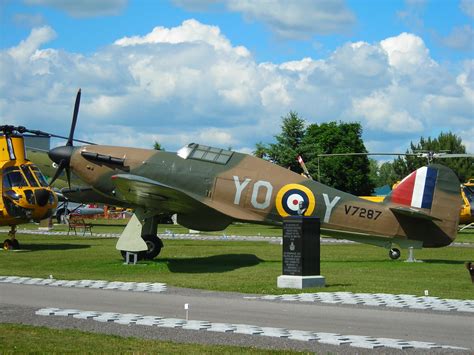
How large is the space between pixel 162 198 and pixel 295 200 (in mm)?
4188

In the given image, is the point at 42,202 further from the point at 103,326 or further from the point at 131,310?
the point at 103,326

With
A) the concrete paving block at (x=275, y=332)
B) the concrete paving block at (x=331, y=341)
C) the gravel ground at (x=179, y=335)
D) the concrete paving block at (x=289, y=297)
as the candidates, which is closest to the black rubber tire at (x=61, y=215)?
the concrete paving block at (x=289, y=297)

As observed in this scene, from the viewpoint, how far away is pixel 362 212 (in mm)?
24281

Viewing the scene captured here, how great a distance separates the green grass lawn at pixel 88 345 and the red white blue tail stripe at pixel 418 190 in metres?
15.0

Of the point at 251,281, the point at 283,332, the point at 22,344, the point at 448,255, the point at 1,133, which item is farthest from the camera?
the point at 1,133

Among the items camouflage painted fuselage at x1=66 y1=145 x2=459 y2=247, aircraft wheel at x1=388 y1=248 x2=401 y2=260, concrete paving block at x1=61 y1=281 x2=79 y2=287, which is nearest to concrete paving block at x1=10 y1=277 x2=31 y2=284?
concrete paving block at x1=61 y1=281 x2=79 y2=287

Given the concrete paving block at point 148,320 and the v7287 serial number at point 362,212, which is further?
the v7287 serial number at point 362,212

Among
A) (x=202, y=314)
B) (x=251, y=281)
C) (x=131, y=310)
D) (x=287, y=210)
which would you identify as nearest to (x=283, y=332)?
(x=202, y=314)

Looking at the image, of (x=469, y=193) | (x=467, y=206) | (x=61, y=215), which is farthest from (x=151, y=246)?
(x=61, y=215)

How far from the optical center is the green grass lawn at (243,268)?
18969 mm

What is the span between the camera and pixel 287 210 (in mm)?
24406

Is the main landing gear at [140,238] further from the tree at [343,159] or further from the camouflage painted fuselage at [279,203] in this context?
the tree at [343,159]

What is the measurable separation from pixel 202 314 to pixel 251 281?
19.0 ft

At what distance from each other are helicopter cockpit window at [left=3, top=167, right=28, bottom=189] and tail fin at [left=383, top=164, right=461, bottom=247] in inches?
565
